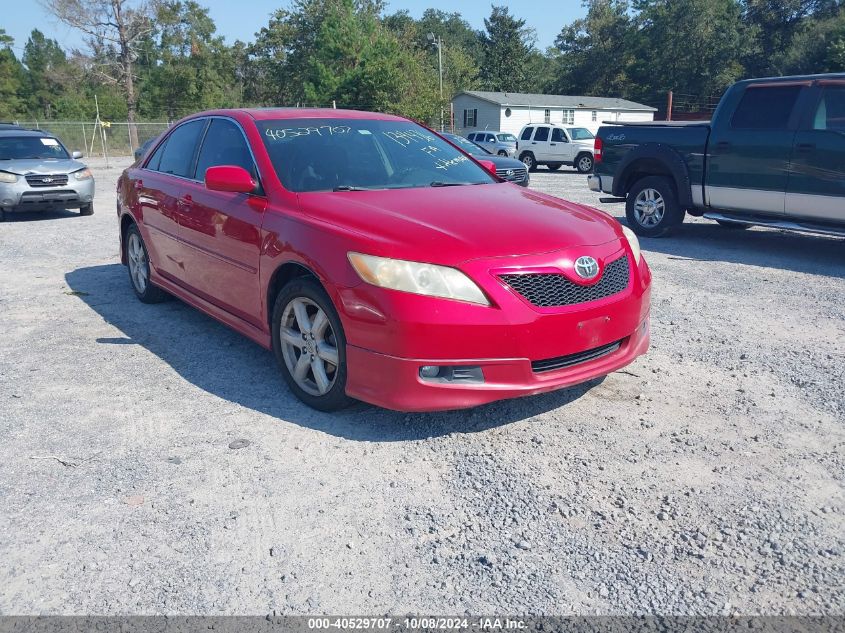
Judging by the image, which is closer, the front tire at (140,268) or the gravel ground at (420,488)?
the gravel ground at (420,488)

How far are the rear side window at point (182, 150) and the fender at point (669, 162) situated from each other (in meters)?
5.96

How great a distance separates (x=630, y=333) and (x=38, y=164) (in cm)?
1201

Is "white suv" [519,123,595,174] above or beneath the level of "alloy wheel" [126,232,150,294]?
above

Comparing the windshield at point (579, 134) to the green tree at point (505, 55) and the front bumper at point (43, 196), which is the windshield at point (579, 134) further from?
the green tree at point (505, 55)

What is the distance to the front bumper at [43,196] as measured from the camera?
40.6 feet

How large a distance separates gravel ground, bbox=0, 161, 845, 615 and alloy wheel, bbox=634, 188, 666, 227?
4.25 meters

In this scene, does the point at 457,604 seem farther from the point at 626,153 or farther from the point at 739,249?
the point at 626,153

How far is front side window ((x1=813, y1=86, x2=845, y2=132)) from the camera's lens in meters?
7.90

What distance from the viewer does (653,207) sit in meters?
9.74

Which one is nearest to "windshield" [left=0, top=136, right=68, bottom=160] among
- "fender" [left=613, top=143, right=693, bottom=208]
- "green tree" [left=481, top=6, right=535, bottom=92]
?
"fender" [left=613, top=143, right=693, bottom=208]

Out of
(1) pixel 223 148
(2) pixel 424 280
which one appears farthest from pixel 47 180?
(2) pixel 424 280

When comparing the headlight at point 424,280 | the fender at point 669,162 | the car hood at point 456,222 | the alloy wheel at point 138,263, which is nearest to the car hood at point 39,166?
the alloy wheel at point 138,263

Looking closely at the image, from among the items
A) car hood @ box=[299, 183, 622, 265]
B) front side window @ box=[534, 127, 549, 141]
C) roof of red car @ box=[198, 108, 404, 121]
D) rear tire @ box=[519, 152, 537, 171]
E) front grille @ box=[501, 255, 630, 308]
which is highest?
front side window @ box=[534, 127, 549, 141]

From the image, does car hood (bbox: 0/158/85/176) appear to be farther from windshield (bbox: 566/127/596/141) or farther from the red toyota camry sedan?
windshield (bbox: 566/127/596/141)
